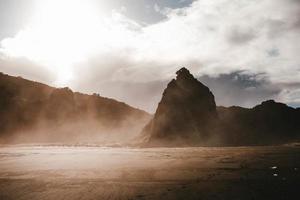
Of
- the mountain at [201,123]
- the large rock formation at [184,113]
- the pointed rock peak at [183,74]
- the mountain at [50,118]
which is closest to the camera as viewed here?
the large rock formation at [184,113]

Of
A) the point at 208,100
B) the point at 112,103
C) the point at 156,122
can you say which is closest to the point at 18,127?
the point at 112,103

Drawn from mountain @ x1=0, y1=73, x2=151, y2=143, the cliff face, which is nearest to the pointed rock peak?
the cliff face

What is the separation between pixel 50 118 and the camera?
423ft

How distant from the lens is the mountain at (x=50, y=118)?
119500 millimetres

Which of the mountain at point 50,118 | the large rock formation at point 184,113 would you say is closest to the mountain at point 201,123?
the large rock formation at point 184,113

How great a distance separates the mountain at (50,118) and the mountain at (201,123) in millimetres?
35382

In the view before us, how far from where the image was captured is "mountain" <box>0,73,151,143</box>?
11950 cm

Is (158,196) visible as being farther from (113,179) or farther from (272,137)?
(272,137)

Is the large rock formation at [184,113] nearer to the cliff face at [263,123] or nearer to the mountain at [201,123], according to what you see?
the mountain at [201,123]

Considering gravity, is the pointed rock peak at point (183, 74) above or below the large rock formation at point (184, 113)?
above

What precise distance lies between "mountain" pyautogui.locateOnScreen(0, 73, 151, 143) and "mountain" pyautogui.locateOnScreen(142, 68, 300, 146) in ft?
116

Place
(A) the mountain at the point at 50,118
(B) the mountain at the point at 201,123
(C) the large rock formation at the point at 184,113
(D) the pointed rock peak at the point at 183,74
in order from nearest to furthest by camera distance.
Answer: (C) the large rock formation at the point at 184,113, (B) the mountain at the point at 201,123, (D) the pointed rock peak at the point at 183,74, (A) the mountain at the point at 50,118

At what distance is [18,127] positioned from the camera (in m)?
120

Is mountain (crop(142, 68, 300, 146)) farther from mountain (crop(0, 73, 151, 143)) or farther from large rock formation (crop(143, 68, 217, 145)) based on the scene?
mountain (crop(0, 73, 151, 143))
